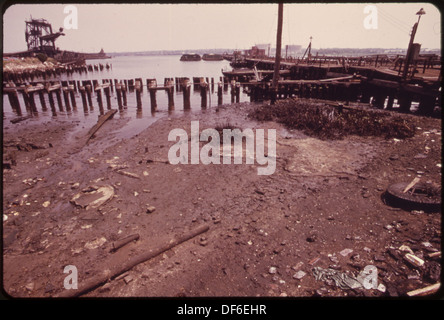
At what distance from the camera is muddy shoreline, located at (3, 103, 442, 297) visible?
11.6 ft

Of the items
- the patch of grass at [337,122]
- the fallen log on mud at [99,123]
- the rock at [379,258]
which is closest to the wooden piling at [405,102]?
the patch of grass at [337,122]

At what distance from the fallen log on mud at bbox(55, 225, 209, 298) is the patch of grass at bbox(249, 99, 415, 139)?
666cm

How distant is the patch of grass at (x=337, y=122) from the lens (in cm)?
903

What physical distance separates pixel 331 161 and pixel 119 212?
603 cm

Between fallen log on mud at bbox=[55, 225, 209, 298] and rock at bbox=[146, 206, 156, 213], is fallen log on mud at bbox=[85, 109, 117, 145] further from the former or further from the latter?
fallen log on mud at bbox=[55, 225, 209, 298]

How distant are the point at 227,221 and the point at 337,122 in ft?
24.3

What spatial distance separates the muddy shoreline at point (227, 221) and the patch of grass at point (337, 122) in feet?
2.10

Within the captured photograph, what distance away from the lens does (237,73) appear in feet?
88.1

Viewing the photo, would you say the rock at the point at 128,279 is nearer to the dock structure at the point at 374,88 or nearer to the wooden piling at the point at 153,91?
the dock structure at the point at 374,88

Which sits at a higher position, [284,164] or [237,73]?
[237,73]

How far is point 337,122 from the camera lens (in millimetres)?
9836

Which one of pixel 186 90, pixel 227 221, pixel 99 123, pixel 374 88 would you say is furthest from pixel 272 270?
pixel 374 88
